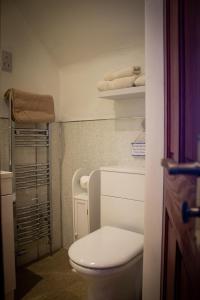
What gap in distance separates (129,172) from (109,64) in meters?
1.05

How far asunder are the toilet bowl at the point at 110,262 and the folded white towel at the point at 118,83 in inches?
42.9

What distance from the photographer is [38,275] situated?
1989 millimetres

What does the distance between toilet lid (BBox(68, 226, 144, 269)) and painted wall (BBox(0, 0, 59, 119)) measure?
1.29 metres

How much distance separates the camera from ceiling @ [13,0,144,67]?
181 centimetres

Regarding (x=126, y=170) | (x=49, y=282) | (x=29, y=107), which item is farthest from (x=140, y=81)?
(x=49, y=282)

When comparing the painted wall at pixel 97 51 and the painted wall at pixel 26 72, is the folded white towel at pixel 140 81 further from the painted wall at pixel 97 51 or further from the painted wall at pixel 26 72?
the painted wall at pixel 26 72

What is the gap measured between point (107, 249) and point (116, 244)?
9 centimetres

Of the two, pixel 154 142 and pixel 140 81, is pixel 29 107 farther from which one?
pixel 154 142

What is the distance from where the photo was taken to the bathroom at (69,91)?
6.16ft

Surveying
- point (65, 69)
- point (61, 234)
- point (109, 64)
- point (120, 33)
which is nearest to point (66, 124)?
point (65, 69)

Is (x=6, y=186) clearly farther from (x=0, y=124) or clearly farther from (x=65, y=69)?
(x=65, y=69)

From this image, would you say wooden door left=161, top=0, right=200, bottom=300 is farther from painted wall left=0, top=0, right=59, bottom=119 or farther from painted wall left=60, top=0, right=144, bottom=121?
painted wall left=0, top=0, right=59, bottom=119

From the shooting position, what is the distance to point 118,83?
5.90ft

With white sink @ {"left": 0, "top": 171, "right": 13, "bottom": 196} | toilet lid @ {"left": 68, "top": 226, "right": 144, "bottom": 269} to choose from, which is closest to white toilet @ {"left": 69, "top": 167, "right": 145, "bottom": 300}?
toilet lid @ {"left": 68, "top": 226, "right": 144, "bottom": 269}
